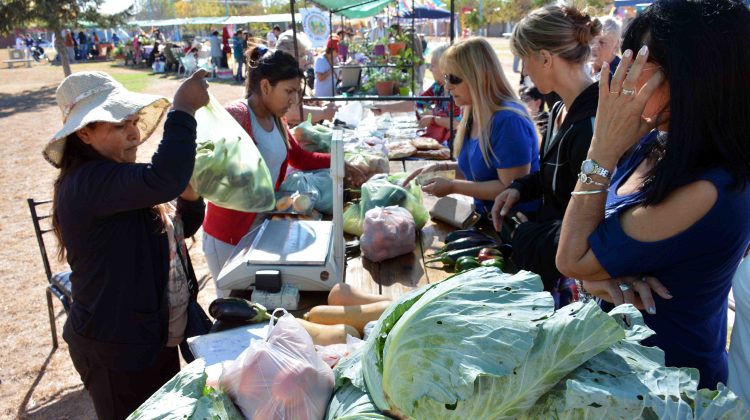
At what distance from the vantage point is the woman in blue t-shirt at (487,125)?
2605mm

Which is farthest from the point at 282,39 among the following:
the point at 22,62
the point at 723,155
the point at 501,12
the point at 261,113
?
the point at 501,12

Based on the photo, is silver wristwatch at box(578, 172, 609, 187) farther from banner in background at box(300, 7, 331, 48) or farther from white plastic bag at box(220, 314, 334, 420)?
banner in background at box(300, 7, 331, 48)

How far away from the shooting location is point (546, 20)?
2.21 meters

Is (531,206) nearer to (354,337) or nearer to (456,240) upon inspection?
(456,240)

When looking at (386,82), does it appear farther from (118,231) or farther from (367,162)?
(118,231)

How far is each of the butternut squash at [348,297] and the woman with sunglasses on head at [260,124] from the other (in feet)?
2.73

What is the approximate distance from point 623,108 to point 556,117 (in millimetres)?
1190

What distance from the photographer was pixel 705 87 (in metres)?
1.21

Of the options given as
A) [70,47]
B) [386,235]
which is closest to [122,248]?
[386,235]

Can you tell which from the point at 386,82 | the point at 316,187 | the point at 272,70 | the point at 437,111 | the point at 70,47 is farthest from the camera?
the point at 70,47

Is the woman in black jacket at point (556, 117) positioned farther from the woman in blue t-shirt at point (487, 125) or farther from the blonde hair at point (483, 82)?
the blonde hair at point (483, 82)

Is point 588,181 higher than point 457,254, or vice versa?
point 588,181

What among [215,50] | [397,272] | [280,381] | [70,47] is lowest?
[397,272]

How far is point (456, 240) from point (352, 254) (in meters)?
0.52
